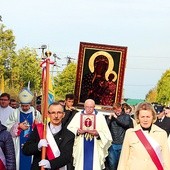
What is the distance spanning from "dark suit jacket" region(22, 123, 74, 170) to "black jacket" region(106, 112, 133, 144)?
265 inches

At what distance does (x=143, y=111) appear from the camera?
7285 mm

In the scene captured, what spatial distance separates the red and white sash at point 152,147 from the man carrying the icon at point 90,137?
4.40 m

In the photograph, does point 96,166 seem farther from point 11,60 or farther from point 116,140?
point 11,60

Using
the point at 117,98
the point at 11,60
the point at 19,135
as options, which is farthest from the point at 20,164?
the point at 11,60

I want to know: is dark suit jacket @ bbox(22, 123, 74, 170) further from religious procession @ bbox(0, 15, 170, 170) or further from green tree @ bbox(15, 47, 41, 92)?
green tree @ bbox(15, 47, 41, 92)

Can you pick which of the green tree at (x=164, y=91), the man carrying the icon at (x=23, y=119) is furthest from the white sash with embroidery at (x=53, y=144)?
the green tree at (x=164, y=91)

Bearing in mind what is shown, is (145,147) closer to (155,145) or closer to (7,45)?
(155,145)

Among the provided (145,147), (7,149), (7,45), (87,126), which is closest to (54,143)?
(7,149)

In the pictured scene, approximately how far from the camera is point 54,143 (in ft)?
23.1

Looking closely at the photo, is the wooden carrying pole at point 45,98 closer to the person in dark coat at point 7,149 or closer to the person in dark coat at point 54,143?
the person in dark coat at point 54,143

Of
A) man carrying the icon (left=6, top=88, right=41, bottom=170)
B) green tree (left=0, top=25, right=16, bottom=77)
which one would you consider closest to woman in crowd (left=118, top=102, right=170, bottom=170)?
man carrying the icon (left=6, top=88, right=41, bottom=170)

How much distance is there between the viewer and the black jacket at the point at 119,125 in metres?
13.8

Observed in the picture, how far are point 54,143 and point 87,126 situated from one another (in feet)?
16.5

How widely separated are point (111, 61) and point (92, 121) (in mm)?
3428
